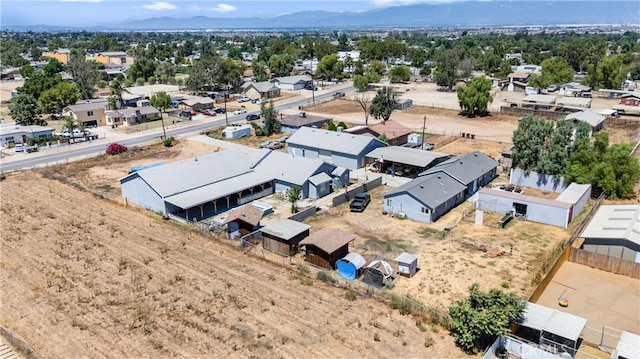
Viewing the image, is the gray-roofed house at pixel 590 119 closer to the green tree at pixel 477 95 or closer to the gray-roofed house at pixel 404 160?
the green tree at pixel 477 95

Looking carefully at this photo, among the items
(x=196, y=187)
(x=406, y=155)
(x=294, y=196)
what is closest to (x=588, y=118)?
(x=406, y=155)

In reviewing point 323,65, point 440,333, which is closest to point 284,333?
point 440,333

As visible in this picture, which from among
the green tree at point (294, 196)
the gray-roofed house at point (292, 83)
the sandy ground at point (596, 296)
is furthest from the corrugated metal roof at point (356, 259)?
the gray-roofed house at point (292, 83)

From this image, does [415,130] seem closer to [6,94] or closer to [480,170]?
[480,170]

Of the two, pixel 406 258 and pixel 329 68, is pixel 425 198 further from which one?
pixel 329 68

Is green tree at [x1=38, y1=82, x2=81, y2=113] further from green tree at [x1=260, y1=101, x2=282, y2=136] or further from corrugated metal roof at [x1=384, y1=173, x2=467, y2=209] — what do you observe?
corrugated metal roof at [x1=384, y1=173, x2=467, y2=209]

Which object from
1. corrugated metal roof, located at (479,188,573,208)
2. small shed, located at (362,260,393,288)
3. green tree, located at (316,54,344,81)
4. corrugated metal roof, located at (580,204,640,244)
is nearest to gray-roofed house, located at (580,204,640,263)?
corrugated metal roof, located at (580,204,640,244)
